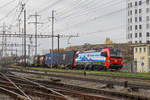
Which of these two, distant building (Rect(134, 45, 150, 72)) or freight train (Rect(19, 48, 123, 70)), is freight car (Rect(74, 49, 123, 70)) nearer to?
freight train (Rect(19, 48, 123, 70))

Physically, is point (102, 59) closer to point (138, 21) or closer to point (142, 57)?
point (142, 57)

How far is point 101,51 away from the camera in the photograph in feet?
98.1

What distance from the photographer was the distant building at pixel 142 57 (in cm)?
3726

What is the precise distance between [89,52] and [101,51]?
3.34 m

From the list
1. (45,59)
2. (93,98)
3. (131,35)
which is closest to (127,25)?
(131,35)

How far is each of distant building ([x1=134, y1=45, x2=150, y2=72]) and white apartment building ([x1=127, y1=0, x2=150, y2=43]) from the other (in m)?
32.4

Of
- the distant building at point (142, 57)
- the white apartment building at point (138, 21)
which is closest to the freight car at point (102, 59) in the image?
the distant building at point (142, 57)

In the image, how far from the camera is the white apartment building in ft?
245

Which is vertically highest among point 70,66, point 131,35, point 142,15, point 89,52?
point 142,15

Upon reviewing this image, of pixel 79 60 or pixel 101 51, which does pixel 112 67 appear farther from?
pixel 79 60

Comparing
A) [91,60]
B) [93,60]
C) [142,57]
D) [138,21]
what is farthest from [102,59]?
[138,21]

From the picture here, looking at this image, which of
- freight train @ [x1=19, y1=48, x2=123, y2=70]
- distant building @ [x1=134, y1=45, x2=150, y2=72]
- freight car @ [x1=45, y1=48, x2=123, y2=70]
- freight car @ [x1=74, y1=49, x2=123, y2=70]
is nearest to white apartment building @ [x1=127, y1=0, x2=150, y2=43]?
distant building @ [x1=134, y1=45, x2=150, y2=72]

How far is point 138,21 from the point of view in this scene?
78125mm

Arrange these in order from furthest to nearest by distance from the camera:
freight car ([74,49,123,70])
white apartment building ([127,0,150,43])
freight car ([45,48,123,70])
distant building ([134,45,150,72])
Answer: white apartment building ([127,0,150,43]) < distant building ([134,45,150,72]) < freight car ([45,48,123,70]) < freight car ([74,49,123,70])
